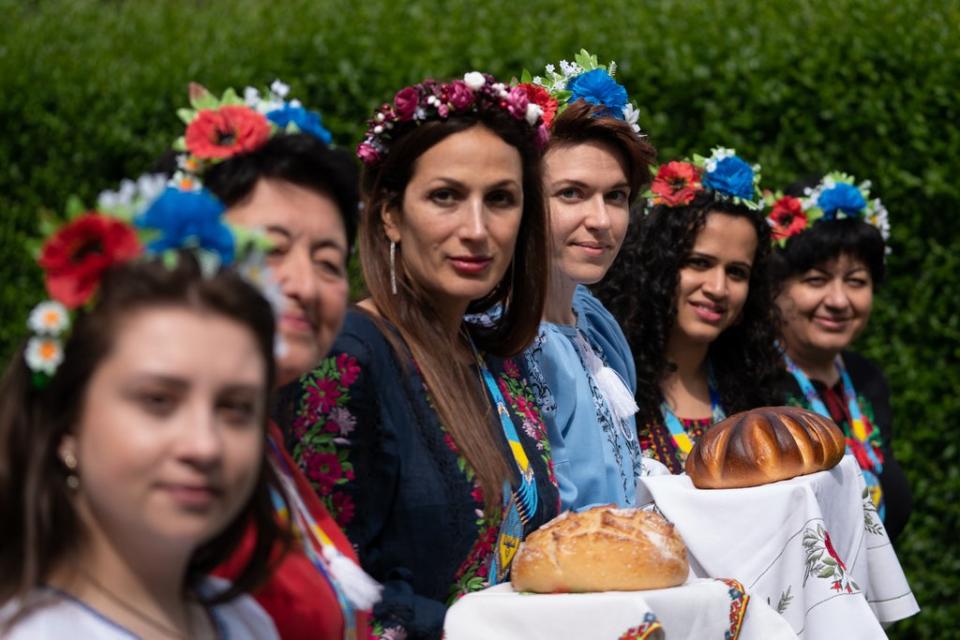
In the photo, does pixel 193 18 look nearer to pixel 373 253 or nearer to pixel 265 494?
pixel 373 253

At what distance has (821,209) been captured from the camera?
18.9ft

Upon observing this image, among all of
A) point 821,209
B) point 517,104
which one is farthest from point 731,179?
point 517,104

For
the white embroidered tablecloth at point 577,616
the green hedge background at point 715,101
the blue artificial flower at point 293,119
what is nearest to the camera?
the blue artificial flower at point 293,119

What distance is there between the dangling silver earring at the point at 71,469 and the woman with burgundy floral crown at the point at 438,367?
905 millimetres

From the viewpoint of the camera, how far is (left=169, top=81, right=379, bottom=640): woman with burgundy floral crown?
2314 mm

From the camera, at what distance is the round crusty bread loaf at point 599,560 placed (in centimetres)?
292

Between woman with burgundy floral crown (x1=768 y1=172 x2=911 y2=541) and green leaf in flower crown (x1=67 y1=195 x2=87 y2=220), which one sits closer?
green leaf in flower crown (x1=67 y1=195 x2=87 y2=220)

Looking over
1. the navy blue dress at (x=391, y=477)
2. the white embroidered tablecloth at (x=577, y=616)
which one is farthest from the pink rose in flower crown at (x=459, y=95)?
the white embroidered tablecloth at (x=577, y=616)

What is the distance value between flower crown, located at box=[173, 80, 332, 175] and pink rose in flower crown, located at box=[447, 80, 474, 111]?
82 centimetres

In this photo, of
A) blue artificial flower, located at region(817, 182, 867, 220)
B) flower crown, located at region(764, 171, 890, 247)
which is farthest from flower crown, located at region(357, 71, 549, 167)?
blue artificial flower, located at region(817, 182, 867, 220)

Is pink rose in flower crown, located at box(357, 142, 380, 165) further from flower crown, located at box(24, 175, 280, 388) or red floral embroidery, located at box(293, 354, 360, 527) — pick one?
flower crown, located at box(24, 175, 280, 388)

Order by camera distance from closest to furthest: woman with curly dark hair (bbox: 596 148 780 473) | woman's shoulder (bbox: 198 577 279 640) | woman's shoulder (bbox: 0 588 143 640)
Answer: woman's shoulder (bbox: 0 588 143 640), woman's shoulder (bbox: 198 577 279 640), woman with curly dark hair (bbox: 596 148 780 473)

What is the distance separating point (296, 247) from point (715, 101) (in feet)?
15.8

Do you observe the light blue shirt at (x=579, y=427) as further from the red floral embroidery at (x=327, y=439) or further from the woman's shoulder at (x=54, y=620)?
the woman's shoulder at (x=54, y=620)
